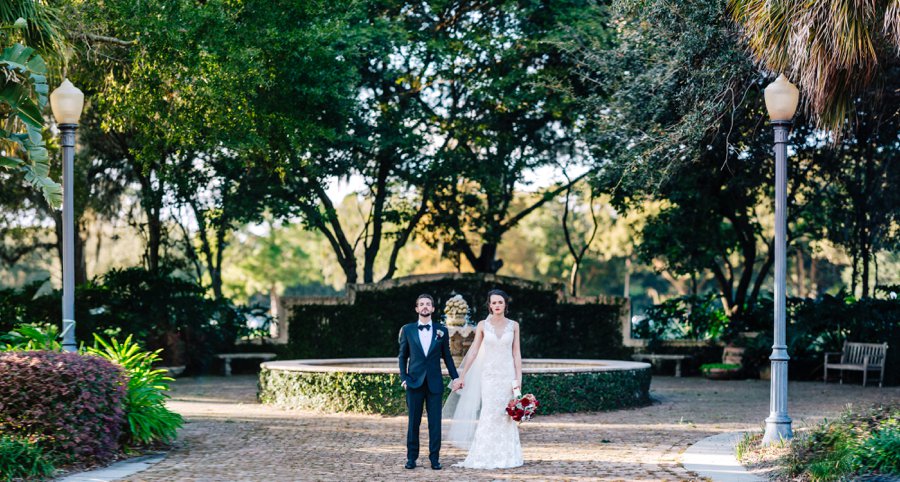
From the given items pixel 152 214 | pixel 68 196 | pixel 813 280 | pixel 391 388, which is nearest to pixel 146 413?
pixel 68 196

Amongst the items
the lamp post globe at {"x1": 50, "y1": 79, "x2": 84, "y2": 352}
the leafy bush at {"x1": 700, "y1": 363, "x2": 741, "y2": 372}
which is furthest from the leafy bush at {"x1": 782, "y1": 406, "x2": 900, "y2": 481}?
the leafy bush at {"x1": 700, "y1": 363, "x2": 741, "y2": 372}

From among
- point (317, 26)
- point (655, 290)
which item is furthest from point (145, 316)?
point (655, 290)

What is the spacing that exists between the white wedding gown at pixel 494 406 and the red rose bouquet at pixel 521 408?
276mm

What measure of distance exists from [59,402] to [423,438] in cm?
436

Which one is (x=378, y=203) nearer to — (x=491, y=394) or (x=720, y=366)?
(x=720, y=366)

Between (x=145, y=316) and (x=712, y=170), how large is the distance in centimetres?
1341

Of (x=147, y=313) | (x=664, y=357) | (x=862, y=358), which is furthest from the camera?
(x=664, y=357)

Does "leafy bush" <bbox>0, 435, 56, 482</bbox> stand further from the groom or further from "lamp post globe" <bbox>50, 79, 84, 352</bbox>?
the groom

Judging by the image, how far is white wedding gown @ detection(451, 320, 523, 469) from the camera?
384 inches

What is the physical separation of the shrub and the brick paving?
0.69m

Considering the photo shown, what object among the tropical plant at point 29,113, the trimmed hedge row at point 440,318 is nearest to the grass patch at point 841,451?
the tropical plant at point 29,113

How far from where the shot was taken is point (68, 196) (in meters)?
11.5

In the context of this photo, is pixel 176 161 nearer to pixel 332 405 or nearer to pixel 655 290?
pixel 332 405

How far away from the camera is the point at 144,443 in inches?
427
